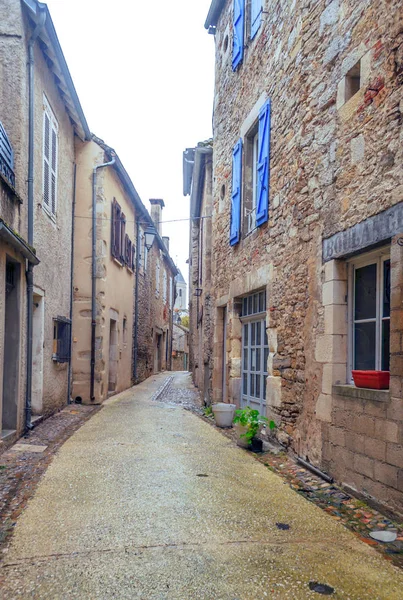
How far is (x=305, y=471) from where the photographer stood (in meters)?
4.89

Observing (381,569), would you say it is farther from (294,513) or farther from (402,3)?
(402,3)

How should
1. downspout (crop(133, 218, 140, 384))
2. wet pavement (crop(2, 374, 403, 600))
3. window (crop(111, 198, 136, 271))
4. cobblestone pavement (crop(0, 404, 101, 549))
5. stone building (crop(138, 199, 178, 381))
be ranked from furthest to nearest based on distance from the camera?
stone building (crop(138, 199, 178, 381)), downspout (crop(133, 218, 140, 384)), window (crop(111, 198, 136, 271)), cobblestone pavement (crop(0, 404, 101, 549)), wet pavement (crop(2, 374, 403, 600))

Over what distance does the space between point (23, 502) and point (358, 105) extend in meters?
4.12

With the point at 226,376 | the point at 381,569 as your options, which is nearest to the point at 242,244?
the point at 226,376

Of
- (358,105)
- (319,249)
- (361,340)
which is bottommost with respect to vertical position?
(361,340)

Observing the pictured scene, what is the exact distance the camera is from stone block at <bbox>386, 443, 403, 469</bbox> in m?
3.51

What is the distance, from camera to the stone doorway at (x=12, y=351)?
20.1 ft

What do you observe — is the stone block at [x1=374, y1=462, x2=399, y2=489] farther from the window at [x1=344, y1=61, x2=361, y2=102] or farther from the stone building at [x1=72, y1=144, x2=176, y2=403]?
the stone building at [x1=72, y1=144, x2=176, y2=403]

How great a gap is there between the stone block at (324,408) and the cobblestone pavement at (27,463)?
256cm

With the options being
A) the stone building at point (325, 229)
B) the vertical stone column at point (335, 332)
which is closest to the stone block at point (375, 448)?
the stone building at point (325, 229)

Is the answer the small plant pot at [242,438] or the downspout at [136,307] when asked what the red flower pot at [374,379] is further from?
the downspout at [136,307]

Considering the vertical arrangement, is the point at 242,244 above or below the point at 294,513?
above

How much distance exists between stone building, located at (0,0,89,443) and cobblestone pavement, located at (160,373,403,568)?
9.91 feet

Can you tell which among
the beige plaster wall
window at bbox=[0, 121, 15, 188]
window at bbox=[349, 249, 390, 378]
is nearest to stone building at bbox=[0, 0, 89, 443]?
window at bbox=[0, 121, 15, 188]
